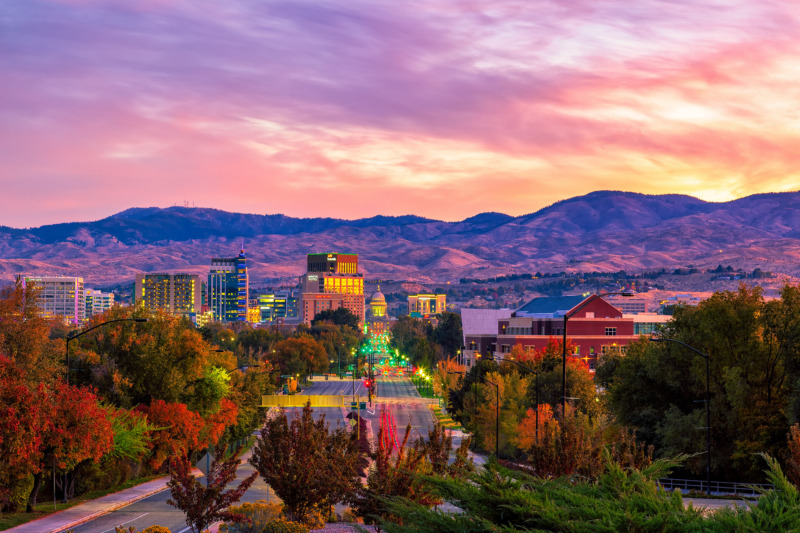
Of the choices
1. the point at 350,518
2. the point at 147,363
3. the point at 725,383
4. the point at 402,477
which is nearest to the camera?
the point at 402,477

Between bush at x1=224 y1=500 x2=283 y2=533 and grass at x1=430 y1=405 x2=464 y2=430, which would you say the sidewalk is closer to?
bush at x1=224 y1=500 x2=283 y2=533

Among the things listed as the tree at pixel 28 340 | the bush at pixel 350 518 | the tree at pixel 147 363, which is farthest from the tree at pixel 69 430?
the tree at pixel 147 363

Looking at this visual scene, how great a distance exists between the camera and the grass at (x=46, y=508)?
4203 centimetres

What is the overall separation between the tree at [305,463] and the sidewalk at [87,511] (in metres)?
10.6

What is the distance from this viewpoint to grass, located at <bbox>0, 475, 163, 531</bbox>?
42025 mm

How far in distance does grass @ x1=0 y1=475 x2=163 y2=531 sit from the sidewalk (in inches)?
14.2

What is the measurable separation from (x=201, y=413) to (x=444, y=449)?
1385 inches

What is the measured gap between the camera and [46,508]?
4700cm

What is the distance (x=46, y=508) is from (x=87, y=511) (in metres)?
2.44

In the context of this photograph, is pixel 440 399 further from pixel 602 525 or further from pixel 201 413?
pixel 602 525

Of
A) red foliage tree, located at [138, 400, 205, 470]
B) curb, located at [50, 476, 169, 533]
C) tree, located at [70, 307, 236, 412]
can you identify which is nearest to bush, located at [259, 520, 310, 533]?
curb, located at [50, 476, 169, 533]

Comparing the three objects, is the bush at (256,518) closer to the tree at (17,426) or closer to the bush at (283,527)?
the bush at (283,527)

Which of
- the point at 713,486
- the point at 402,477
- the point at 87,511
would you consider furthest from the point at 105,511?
the point at 713,486

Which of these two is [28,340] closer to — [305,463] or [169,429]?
[169,429]
